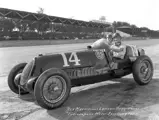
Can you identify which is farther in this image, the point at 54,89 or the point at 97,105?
the point at 97,105

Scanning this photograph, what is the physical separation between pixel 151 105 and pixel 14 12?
23.4 meters

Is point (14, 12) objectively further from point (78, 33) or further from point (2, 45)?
point (78, 33)

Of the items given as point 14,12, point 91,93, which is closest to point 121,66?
point 91,93

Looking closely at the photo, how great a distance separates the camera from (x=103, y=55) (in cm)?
457

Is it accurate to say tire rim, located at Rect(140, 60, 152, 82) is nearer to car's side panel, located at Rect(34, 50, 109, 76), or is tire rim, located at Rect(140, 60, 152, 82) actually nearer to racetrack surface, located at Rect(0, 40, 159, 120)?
racetrack surface, located at Rect(0, 40, 159, 120)

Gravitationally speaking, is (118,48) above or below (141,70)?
above

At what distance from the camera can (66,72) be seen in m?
3.91

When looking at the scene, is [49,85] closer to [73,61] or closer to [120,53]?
[73,61]

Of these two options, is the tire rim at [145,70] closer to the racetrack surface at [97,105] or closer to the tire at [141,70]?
the tire at [141,70]

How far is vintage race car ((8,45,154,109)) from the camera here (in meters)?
3.42

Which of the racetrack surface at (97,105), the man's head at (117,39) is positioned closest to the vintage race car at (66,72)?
the racetrack surface at (97,105)

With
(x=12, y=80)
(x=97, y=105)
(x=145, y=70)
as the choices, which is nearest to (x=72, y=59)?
(x=97, y=105)

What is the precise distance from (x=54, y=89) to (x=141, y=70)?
2614 millimetres

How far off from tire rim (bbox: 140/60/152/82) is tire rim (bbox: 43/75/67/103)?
8.01ft
